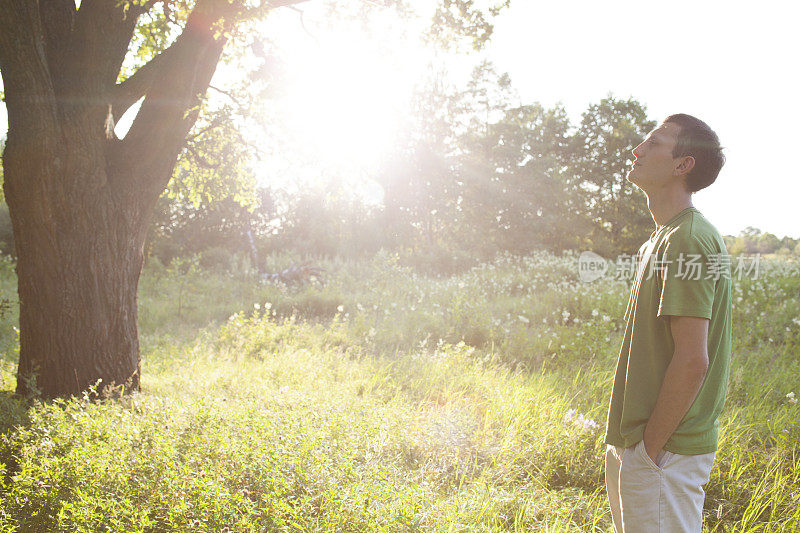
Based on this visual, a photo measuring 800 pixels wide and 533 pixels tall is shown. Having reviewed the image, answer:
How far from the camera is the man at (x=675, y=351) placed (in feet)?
5.77

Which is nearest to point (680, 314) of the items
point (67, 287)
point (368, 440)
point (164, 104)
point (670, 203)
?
point (670, 203)

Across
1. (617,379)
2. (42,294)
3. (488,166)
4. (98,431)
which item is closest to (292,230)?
(488,166)

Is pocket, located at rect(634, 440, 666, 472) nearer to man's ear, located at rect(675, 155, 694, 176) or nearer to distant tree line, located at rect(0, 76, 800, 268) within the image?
man's ear, located at rect(675, 155, 694, 176)

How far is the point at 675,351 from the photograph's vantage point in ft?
5.89

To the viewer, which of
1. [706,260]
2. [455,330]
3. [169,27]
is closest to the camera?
[706,260]

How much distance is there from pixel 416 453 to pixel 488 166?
914 inches

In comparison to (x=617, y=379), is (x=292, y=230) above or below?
above

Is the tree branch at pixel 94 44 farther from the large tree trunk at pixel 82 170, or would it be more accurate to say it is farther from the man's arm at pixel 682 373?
the man's arm at pixel 682 373

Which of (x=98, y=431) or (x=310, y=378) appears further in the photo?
(x=310, y=378)

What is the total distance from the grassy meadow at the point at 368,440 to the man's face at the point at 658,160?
87.6 inches

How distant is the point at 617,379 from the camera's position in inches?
86.6

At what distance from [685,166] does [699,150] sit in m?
0.08

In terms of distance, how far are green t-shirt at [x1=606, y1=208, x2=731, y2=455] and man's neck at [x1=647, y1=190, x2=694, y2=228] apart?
80 millimetres

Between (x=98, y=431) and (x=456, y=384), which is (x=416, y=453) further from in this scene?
(x=98, y=431)
